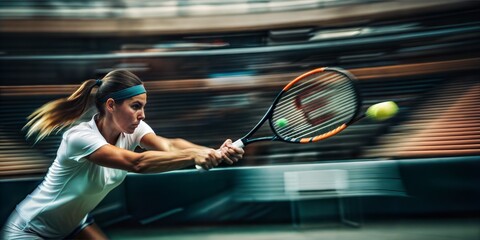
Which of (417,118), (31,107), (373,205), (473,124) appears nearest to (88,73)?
(31,107)

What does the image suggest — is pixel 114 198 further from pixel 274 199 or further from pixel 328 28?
pixel 328 28

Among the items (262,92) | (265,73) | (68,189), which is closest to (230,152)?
(68,189)

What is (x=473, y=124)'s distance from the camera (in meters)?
3.64

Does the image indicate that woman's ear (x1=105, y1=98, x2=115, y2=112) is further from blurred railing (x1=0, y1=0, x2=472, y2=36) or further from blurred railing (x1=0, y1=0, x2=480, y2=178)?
blurred railing (x1=0, y1=0, x2=472, y2=36)

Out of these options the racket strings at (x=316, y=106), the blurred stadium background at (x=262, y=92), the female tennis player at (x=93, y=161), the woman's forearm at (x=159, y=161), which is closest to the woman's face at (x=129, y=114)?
the female tennis player at (x=93, y=161)

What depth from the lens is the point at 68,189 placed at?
2129 millimetres

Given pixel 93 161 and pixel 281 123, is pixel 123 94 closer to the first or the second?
pixel 93 161

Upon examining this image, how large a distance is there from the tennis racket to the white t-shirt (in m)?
0.75

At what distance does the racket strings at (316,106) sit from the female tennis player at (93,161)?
0.52 m

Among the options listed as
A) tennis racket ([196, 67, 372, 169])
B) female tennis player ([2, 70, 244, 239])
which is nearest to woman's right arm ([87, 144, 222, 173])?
female tennis player ([2, 70, 244, 239])

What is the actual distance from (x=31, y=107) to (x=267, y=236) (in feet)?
5.92

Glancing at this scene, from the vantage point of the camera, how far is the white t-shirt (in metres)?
2.08

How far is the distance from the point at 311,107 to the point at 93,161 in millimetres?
1119

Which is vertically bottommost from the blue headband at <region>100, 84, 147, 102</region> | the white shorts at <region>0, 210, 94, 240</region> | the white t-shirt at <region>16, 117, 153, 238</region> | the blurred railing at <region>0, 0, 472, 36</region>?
the white shorts at <region>0, 210, 94, 240</region>
